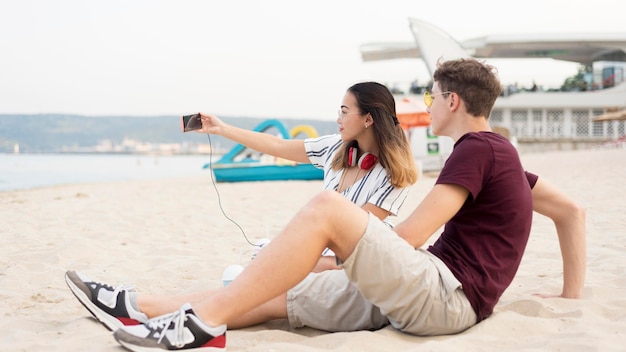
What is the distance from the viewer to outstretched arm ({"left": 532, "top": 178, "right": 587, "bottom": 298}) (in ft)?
8.78

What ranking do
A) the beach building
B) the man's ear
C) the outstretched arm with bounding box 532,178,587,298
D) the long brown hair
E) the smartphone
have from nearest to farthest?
the man's ear → the outstretched arm with bounding box 532,178,587,298 → the long brown hair → the smartphone → the beach building

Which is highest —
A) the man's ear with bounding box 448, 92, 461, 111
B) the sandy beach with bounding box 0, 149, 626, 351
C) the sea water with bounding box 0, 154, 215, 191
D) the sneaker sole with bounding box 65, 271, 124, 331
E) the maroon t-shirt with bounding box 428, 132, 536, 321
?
the man's ear with bounding box 448, 92, 461, 111

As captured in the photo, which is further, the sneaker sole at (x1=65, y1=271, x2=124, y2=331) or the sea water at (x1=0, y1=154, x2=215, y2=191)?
the sea water at (x1=0, y1=154, x2=215, y2=191)

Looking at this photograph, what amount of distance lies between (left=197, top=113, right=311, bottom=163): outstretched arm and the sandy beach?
91 cm

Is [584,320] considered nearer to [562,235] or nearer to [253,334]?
[562,235]

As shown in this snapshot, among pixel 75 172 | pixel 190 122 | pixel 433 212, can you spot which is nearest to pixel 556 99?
pixel 75 172

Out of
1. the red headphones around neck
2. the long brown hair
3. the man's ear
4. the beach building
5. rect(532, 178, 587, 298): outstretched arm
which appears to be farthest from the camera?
the beach building

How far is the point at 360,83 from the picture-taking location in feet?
9.75

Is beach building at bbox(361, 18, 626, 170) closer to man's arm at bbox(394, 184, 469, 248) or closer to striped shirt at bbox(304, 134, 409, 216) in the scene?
striped shirt at bbox(304, 134, 409, 216)

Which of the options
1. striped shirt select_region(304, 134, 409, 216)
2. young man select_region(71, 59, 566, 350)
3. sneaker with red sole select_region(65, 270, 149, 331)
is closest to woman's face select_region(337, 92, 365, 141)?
striped shirt select_region(304, 134, 409, 216)

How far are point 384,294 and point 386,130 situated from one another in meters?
1.00

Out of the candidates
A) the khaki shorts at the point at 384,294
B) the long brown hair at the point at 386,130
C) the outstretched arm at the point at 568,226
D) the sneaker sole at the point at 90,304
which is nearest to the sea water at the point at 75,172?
the sneaker sole at the point at 90,304

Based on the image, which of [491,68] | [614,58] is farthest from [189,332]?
[614,58]

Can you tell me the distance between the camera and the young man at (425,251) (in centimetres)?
202
